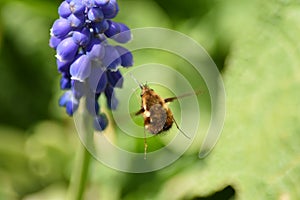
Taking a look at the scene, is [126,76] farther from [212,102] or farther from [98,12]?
[98,12]

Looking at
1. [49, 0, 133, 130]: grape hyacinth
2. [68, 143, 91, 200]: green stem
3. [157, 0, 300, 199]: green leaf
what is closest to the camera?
[49, 0, 133, 130]: grape hyacinth

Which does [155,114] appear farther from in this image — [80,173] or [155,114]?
[80,173]

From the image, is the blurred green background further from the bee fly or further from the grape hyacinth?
the grape hyacinth

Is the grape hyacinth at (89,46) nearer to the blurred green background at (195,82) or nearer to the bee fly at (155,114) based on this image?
the bee fly at (155,114)

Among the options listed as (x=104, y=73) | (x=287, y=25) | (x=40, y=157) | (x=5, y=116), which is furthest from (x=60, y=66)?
(x=5, y=116)

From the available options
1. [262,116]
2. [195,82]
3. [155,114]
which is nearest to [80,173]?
[155,114]

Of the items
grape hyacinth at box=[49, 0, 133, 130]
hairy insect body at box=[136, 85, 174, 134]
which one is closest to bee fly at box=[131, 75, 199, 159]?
hairy insect body at box=[136, 85, 174, 134]
